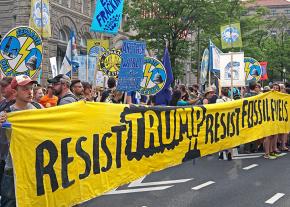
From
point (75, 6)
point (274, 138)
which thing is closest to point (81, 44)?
point (75, 6)

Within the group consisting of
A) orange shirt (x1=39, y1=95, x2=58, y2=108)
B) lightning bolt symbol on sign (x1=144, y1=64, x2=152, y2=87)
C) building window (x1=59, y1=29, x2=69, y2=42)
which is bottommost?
orange shirt (x1=39, y1=95, x2=58, y2=108)

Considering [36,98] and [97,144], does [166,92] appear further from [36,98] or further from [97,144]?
[97,144]

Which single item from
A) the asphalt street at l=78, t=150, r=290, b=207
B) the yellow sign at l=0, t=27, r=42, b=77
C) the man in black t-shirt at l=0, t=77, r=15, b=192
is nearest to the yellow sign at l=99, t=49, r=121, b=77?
the asphalt street at l=78, t=150, r=290, b=207

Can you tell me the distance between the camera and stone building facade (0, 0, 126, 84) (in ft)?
93.5

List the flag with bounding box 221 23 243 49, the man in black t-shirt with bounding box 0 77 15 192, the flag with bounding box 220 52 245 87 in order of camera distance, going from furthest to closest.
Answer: the flag with bounding box 221 23 243 49 → the flag with bounding box 220 52 245 87 → the man in black t-shirt with bounding box 0 77 15 192

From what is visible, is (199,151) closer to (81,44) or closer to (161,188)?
(161,188)

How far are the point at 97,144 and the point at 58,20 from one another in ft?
89.6

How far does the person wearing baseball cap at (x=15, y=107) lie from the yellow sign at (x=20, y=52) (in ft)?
12.3

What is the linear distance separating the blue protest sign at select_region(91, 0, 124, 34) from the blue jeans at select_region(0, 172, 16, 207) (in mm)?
5086

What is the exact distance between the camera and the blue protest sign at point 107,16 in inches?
343

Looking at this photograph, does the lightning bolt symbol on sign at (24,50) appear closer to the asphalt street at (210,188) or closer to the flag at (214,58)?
the asphalt street at (210,188)

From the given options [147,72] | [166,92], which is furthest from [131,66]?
[166,92]

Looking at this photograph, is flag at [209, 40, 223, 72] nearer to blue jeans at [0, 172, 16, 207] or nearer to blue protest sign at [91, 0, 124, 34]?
blue protest sign at [91, 0, 124, 34]

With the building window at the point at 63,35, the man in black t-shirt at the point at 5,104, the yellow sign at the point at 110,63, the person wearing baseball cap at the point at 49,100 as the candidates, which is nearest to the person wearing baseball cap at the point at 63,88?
the man in black t-shirt at the point at 5,104
